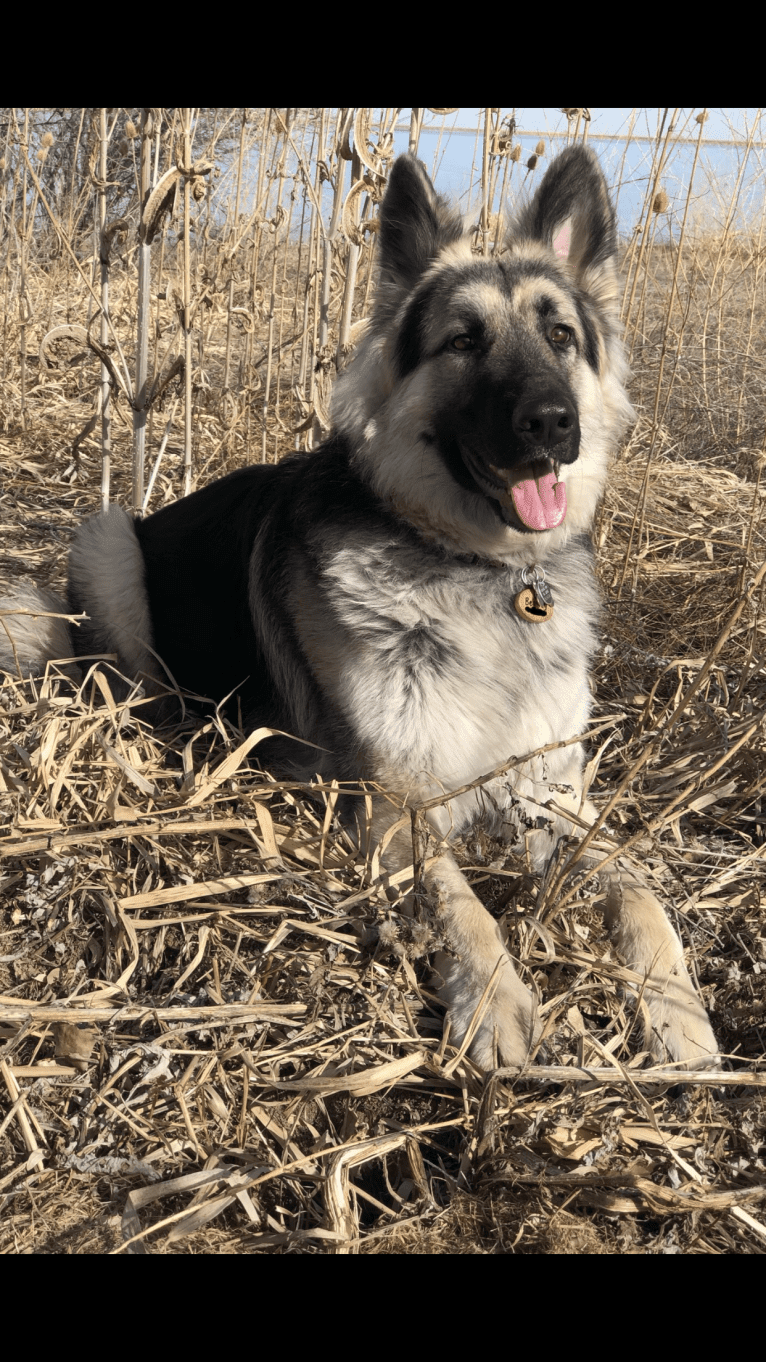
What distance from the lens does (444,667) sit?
269cm

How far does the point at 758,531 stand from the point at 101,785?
3518 mm

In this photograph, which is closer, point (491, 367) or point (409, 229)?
point (491, 367)

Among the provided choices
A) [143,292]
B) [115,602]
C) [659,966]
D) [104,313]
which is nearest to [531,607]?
[659,966]

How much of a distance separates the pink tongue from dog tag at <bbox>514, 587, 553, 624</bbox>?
211 mm

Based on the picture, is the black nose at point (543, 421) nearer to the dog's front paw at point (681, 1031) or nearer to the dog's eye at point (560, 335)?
the dog's eye at point (560, 335)

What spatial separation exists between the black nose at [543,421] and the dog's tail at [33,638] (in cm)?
184

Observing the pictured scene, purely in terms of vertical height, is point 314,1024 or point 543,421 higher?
point 543,421

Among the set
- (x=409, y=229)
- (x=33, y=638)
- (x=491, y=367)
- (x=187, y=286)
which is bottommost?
(x=33, y=638)

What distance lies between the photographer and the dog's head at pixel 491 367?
267 cm

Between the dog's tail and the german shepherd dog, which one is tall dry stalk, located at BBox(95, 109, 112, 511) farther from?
the german shepherd dog

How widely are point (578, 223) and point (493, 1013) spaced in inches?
93.3

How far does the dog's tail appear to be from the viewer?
349 centimetres

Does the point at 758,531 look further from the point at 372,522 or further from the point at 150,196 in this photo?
the point at 150,196

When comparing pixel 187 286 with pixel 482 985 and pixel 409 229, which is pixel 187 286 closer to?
pixel 409 229
